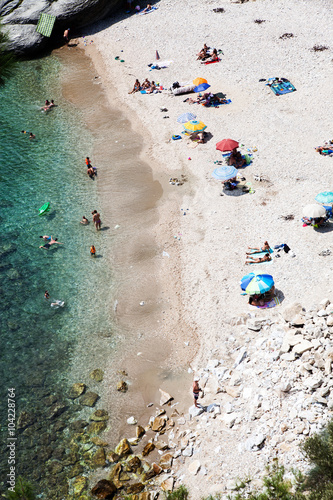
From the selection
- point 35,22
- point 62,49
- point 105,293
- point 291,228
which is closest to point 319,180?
point 291,228

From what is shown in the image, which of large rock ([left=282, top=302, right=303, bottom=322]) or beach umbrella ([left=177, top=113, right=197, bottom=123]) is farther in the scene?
beach umbrella ([left=177, top=113, right=197, bottom=123])

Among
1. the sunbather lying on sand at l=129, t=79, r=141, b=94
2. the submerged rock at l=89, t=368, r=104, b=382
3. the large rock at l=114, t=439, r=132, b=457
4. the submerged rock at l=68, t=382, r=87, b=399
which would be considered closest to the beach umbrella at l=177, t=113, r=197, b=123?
the sunbather lying on sand at l=129, t=79, r=141, b=94

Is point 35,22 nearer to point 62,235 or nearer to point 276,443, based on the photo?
point 62,235

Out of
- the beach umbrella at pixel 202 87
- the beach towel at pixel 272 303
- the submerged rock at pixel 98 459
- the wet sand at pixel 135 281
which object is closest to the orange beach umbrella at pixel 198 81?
the beach umbrella at pixel 202 87

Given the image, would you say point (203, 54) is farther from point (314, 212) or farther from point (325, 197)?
point (314, 212)

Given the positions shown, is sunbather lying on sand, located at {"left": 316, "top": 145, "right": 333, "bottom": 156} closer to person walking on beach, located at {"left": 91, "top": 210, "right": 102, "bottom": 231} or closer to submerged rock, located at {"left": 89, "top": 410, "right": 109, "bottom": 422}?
person walking on beach, located at {"left": 91, "top": 210, "right": 102, "bottom": 231}

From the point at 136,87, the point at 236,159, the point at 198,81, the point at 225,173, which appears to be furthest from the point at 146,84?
the point at 225,173

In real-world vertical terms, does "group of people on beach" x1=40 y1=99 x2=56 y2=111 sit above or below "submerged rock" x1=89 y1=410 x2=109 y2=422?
above
